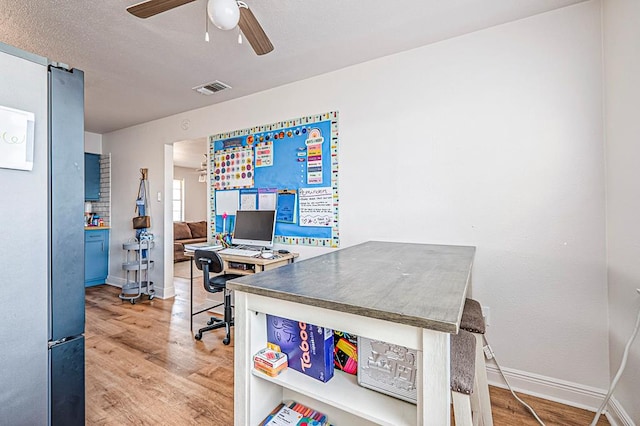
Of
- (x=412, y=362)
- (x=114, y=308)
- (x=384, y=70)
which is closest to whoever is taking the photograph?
(x=412, y=362)

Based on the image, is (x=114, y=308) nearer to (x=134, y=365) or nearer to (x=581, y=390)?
(x=134, y=365)

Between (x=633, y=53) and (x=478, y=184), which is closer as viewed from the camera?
(x=633, y=53)

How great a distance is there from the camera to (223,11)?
1274 millimetres

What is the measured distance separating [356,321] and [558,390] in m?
1.82

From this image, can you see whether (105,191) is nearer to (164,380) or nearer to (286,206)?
(286,206)

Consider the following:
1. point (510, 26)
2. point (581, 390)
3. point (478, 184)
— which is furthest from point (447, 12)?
point (581, 390)

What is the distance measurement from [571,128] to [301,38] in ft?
6.00

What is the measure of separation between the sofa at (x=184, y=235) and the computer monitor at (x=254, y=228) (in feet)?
12.5

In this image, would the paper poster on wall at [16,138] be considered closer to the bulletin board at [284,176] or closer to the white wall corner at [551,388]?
the bulletin board at [284,176]

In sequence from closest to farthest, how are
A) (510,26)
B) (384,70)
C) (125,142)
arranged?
(510,26), (384,70), (125,142)

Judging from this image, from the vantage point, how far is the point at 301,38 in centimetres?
204

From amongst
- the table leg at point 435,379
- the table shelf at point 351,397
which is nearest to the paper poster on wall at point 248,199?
the table shelf at point 351,397

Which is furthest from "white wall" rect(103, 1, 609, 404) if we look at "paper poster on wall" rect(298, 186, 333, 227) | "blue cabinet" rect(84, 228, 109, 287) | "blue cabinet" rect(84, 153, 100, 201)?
"blue cabinet" rect(84, 153, 100, 201)

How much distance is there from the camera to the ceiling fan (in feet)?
4.17
